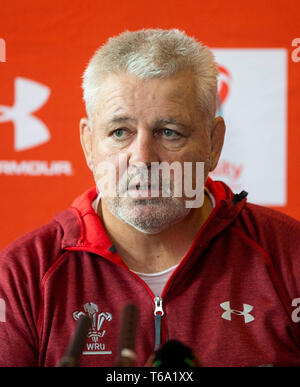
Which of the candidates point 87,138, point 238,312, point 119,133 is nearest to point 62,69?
point 87,138

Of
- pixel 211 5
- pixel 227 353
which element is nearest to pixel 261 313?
pixel 227 353

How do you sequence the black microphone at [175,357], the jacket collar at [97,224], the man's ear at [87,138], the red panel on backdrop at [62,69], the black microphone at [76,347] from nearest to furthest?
the black microphone at [76,347] < the black microphone at [175,357] < the jacket collar at [97,224] < the man's ear at [87,138] < the red panel on backdrop at [62,69]

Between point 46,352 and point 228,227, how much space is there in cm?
50

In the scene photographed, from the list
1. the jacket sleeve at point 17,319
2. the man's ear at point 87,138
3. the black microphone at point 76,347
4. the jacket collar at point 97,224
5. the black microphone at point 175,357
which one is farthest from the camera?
the man's ear at point 87,138

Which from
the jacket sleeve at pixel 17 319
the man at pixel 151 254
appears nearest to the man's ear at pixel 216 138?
the man at pixel 151 254

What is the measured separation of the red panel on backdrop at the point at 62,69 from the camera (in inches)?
61.8

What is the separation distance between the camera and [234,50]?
1.59m

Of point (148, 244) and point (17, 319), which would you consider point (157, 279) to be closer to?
point (148, 244)

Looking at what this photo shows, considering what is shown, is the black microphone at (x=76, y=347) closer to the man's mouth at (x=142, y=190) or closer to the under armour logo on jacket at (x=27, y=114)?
the man's mouth at (x=142, y=190)

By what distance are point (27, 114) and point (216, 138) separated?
0.62 m

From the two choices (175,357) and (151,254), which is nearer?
(175,357)

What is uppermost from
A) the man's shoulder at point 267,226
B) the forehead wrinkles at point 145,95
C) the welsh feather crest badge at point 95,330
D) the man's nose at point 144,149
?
the forehead wrinkles at point 145,95

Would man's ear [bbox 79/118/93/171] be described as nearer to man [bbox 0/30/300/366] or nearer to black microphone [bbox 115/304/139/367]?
man [bbox 0/30/300/366]

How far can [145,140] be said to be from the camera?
1066mm
